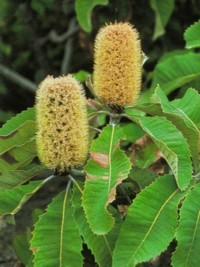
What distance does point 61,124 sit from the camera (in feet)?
6.83

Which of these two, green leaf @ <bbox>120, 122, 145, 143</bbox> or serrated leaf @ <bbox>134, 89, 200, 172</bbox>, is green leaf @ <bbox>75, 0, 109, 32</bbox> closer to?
green leaf @ <bbox>120, 122, 145, 143</bbox>

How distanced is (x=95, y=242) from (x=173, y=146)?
1.01 ft

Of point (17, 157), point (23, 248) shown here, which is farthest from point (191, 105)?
point (23, 248)

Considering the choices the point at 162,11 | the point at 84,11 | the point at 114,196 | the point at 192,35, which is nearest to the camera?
the point at 114,196

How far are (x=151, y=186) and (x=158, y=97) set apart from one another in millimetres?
272

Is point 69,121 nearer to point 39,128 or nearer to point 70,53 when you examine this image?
point 39,128

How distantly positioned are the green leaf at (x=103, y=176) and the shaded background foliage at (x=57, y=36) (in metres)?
1.90

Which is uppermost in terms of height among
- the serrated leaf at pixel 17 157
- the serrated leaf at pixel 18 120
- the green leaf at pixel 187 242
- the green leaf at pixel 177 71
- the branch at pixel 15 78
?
the branch at pixel 15 78

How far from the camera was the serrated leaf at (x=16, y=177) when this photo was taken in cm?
218

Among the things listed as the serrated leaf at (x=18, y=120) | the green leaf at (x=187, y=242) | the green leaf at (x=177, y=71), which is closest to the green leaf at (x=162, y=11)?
the green leaf at (x=177, y=71)

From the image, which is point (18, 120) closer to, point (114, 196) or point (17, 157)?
point (17, 157)

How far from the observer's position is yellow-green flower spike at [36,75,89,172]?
208cm

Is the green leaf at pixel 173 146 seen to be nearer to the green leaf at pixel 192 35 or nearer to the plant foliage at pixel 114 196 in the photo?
the plant foliage at pixel 114 196

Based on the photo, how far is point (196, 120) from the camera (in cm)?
223
